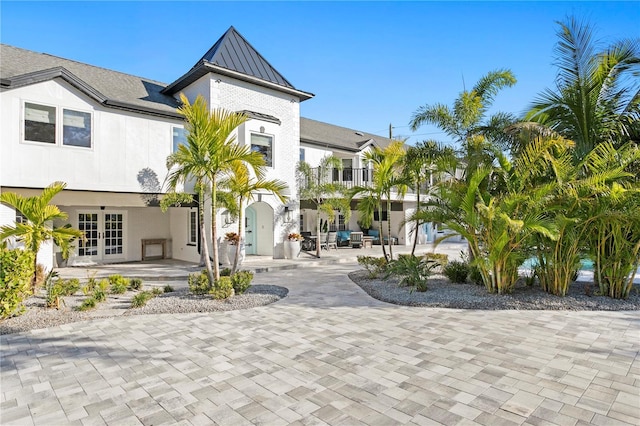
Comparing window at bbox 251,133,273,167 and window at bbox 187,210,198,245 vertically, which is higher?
window at bbox 251,133,273,167

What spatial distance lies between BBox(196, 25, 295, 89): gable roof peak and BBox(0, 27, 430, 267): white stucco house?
0.06 metres

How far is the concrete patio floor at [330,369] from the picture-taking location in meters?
3.57

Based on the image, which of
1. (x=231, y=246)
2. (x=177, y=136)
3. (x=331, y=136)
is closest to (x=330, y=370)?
(x=231, y=246)

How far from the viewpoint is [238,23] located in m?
17.4

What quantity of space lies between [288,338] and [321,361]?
110 centimetres

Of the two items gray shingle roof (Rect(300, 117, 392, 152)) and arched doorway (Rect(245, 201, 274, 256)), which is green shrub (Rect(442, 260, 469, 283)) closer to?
arched doorway (Rect(245, 201, 274, 256))

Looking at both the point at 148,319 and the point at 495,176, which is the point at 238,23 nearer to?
the point at 495,176

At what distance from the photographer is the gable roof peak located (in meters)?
15.4

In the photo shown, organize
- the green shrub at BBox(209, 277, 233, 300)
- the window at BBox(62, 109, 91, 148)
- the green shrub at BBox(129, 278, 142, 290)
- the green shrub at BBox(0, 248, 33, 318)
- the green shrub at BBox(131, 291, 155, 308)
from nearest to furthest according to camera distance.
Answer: the green shrub at BBox(0, 248, 33, 318)
the green shrub at BBox(131, 291, 155, 308)
the green shrub at BBox(209, 277, 233, 300)
the green shrub at BBox(129, 278, 142, 290)
the window at BBox(62, 109, 91, 148)

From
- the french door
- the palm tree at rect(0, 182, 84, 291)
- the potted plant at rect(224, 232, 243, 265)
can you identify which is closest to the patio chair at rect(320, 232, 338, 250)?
the potted plant at rect(224, 232, 243, 265)

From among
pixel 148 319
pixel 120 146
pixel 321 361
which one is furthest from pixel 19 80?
pixel 321 361

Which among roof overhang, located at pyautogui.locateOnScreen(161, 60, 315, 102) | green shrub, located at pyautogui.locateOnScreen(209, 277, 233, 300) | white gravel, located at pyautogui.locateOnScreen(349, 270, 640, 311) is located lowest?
white gravel, located at pyautogui.locateOnScreen(349, 270, 640, 311)

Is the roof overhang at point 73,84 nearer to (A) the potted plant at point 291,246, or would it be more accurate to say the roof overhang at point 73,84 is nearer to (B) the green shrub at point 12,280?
(B) the green shrub at point 12,280

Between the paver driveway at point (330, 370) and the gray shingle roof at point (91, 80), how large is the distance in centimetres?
899
